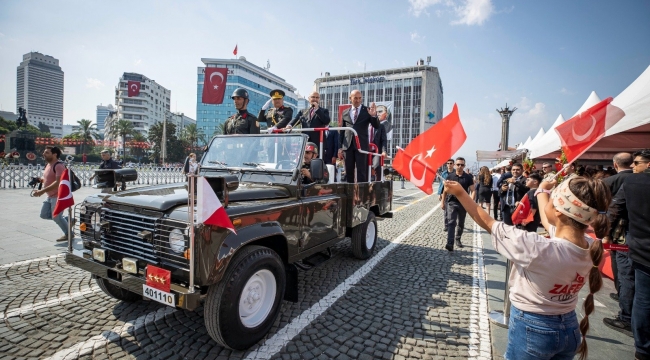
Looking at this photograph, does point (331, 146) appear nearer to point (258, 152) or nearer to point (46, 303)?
point (258, 152)

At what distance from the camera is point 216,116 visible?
3617 inches

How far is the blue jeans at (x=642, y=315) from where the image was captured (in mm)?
2744

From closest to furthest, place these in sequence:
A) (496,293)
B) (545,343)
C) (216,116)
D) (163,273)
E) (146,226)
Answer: (545,343)
(163,273)
(146,226)
(496,293)
(216,116)

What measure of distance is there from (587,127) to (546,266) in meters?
1.83

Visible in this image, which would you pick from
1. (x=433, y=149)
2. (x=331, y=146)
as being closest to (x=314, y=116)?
(x=331, y=146)

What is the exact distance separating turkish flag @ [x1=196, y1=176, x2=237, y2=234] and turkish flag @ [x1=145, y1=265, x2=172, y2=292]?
0.58 meters

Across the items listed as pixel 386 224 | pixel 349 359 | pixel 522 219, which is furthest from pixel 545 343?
pixel 386 224

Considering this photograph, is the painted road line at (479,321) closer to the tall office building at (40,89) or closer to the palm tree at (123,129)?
the palm tree at (123,129)

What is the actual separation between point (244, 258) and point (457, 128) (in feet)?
7.76

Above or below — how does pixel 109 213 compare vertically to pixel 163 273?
above

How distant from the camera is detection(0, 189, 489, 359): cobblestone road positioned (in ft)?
9.36

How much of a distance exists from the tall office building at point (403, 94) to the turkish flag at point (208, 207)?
89081mm

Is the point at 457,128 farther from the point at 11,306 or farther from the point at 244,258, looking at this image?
the point at 11,306

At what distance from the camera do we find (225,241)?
103 inches
